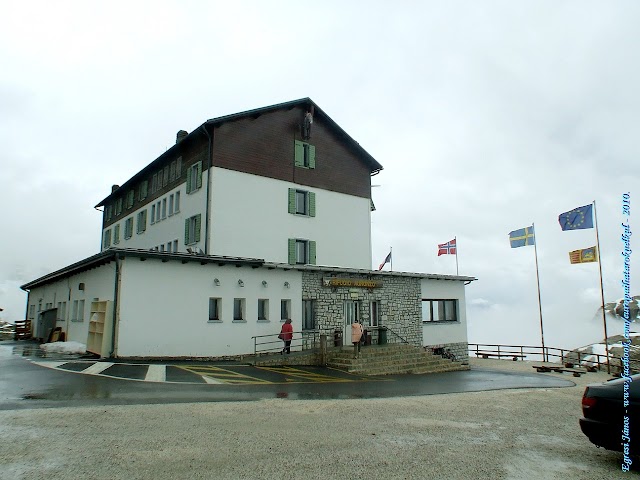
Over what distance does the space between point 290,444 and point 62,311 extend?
22.7m

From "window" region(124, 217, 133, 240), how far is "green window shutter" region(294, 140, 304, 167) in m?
15.4

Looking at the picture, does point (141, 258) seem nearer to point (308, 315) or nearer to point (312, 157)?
point (308, 315)

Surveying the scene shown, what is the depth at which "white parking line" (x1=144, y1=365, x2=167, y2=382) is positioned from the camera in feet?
46.6

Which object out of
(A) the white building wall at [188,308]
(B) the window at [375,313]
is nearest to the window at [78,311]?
(A) the white building wall at [188,308]

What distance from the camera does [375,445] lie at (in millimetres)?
7609

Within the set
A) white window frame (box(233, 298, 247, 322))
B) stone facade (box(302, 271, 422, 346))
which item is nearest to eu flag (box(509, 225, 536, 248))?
stone facade (box(302, 271, 422, 346))

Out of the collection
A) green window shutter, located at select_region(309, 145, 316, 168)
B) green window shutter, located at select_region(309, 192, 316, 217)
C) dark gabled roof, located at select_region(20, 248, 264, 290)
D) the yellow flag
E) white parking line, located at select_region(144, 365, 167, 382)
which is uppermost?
green window shutter, located at select_region(309, 145, 316, 168)

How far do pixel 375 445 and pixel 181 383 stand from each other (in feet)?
25.4

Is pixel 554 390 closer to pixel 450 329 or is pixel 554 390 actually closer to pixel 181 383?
pixel 181 383

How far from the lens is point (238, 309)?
22125 mm

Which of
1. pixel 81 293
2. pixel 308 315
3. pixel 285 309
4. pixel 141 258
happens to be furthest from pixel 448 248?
pixel 81 293

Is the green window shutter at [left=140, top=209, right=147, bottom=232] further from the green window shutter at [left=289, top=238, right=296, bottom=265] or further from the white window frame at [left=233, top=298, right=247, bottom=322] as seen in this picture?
the white window frame at [left=233, top=298, right=247, bottom=322]

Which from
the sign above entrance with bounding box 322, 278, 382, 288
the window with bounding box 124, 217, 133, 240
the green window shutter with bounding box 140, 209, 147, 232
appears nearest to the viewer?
the sign above entrance with bounding box 322, 278, 382, 288

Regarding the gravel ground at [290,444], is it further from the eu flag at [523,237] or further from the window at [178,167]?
the eu flag at [523,237]
